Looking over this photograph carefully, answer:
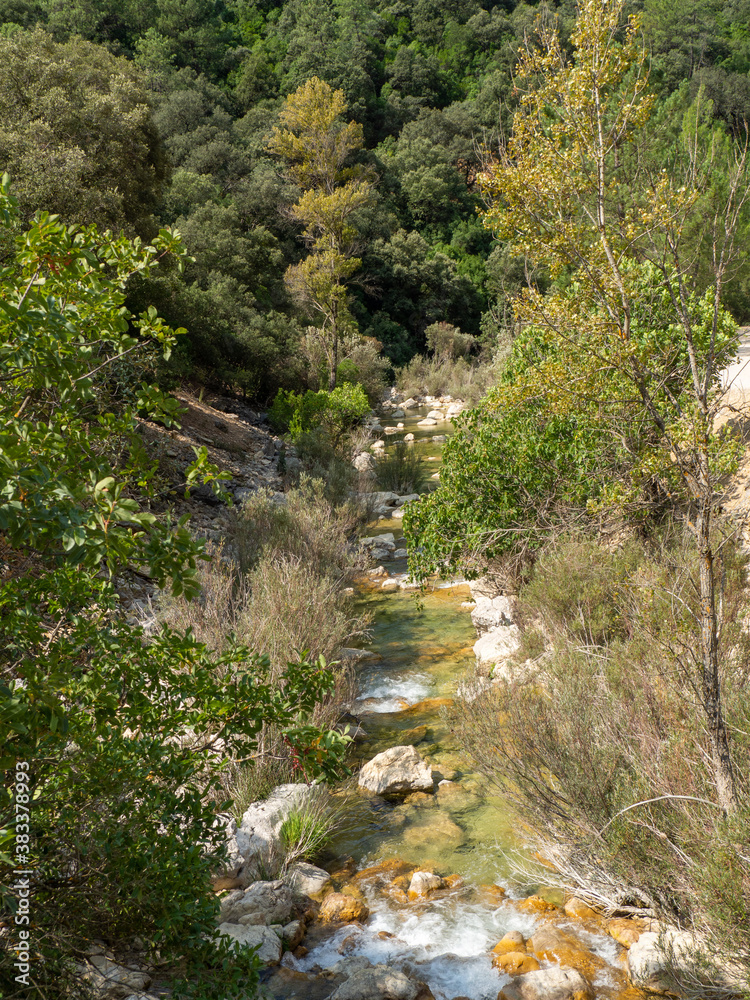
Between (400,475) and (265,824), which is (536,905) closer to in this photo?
(265,824)

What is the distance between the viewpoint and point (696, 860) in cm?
302

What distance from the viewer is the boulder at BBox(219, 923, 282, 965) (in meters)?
3.50

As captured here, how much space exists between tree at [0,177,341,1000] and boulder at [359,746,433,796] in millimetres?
2974

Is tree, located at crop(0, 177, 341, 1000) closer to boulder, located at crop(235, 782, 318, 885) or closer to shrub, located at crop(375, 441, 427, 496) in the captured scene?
boulder, located at crop(235, 782, 318, 885)

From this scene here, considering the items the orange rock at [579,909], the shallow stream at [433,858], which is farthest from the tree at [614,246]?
the shallow stream at [433,858]

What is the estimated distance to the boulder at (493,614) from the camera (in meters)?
7.47

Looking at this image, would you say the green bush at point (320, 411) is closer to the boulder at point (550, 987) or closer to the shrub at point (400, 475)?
the shrub at point (400, 475)

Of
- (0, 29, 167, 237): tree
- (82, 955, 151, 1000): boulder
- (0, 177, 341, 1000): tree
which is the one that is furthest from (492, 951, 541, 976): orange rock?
(0, 29, 167, 237): tree

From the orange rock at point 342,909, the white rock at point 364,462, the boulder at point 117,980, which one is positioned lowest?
the orange rock at point 342,909

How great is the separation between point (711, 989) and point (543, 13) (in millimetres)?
5760

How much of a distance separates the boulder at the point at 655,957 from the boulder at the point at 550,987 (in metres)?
0.25

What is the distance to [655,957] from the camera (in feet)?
10.5

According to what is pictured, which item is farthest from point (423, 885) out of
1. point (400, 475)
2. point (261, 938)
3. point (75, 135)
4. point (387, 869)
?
point (75, 135)

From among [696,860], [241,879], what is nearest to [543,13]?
[696,860]
